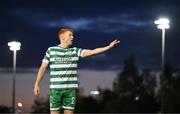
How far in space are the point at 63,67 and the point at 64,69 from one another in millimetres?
35

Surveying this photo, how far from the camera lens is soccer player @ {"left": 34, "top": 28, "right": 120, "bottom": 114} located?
10.1 m

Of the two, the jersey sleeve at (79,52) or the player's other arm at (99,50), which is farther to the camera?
the jersey sleeve at (79,52)

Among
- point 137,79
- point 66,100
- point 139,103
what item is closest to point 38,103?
point 139,103

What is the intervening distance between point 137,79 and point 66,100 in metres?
66.4

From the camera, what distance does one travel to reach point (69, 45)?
10.1m

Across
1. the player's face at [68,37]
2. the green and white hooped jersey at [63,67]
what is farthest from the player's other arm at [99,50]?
the player's face at [68,37]

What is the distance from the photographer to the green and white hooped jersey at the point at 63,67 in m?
10.1

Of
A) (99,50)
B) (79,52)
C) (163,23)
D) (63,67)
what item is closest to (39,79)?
(63,67)

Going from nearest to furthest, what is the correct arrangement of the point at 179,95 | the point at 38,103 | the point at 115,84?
the point at 38,103
the point at 179,95
the point at 115,84

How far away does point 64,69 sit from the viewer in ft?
33.2

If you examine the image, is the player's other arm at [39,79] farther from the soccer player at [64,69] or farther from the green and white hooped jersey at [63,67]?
the green and white hooped jersey at [63,67]

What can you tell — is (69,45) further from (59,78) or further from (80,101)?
(80,101)

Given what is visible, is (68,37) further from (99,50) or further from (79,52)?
(99,50)

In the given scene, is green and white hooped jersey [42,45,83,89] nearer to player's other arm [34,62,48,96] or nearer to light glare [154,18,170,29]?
player's other arm [34,62,48,96]
